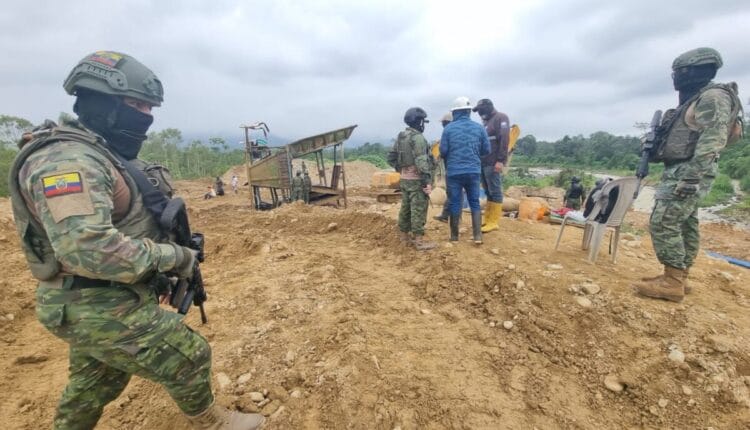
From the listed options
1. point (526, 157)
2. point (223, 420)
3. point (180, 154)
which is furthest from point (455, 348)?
point (526, 157)

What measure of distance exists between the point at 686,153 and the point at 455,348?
2.40 metres

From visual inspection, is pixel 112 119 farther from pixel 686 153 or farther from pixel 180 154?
pixel 180 154

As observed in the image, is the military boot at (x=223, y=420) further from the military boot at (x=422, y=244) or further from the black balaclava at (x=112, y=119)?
the military boot at (x=422, y=244)

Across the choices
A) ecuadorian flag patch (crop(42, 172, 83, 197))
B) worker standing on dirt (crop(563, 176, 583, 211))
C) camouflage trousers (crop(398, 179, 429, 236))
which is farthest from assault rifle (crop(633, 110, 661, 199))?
worker standing on dirt (crop(563, 176, 583, 211))

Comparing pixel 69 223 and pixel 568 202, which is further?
pixel 568 202

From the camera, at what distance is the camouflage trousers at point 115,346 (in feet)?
4.72

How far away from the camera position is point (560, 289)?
10.6 feet

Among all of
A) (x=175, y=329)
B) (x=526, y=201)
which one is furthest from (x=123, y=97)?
(x=526, y=201)

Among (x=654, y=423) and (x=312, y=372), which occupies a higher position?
(x=312, y=372)

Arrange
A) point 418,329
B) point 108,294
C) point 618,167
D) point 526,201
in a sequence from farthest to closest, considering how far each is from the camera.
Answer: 1. point 618,167
2. point 526,201
3. point 418,329
4. point 108,294

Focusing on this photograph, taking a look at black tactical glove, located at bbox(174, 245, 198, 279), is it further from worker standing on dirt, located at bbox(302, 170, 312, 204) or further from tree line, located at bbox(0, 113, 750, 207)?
tree line, located at bbox(0, 113, 750, 207)

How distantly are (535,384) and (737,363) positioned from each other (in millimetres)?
1261

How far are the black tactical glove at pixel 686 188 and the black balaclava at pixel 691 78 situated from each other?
0.72 metres

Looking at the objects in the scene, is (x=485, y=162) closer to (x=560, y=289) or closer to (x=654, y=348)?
(x=560, y=289)
